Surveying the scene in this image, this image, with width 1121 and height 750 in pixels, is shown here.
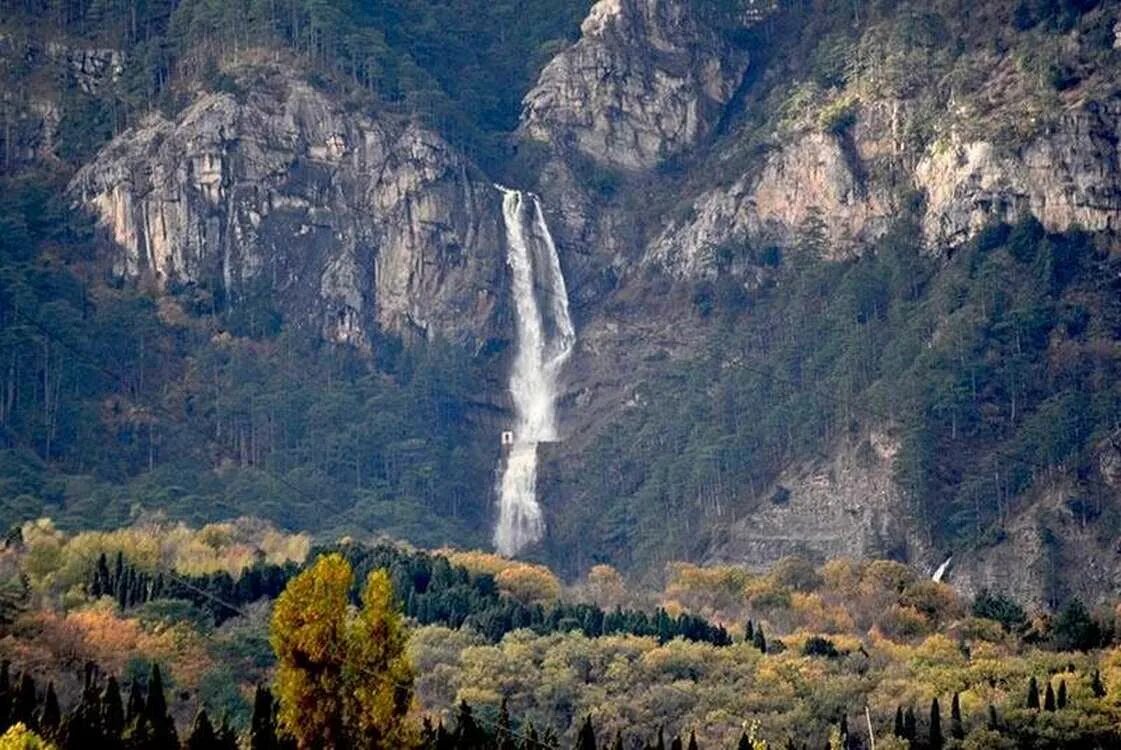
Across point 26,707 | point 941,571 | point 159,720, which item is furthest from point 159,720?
point 941,571

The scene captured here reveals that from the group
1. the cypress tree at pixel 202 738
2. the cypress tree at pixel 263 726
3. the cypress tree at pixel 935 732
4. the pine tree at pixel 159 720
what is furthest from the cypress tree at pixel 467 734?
the cypress tree at pixel 935 732

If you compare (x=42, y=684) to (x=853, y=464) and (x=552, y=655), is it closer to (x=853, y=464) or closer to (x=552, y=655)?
(x=552, y=655)

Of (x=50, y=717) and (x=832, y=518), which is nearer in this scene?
(x=50, y=717)

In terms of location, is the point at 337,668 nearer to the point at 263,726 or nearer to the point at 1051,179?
the point at 263,726

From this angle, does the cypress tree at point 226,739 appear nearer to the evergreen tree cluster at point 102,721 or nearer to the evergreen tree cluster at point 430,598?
the evergreen tree cluster at point 102,721

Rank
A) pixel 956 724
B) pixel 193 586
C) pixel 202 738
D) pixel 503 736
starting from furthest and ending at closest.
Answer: pixel 193 586, pixel 956 724, pixel 503 736, pixel 202 738

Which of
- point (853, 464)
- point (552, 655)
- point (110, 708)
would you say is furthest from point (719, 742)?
point (853, 464)
